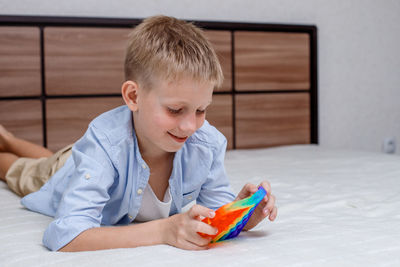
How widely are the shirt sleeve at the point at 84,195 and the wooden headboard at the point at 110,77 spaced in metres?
1.34

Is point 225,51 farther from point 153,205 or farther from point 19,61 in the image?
point 153,205

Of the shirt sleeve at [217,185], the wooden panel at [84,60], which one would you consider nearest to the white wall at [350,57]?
the wooden panel at [84,60]

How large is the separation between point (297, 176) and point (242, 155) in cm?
57

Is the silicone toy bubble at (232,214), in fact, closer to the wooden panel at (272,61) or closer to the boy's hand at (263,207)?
the boy's hand at (263,207)

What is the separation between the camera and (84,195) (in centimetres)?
87

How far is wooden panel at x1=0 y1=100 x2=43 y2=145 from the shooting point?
2139 mm

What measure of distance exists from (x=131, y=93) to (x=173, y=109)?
0.12 metres

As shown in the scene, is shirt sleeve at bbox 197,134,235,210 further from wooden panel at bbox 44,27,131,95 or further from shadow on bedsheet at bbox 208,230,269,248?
wooden panel at bbox 44,27,131,95

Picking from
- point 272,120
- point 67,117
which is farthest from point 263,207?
point 272,120

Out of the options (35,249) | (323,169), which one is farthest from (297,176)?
(35,249)

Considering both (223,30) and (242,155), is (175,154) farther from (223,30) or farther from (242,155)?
(223,30)

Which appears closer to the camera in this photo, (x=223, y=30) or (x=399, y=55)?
(x=223, y=30)

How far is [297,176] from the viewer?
167cm

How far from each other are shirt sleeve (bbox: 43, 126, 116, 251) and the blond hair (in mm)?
168
